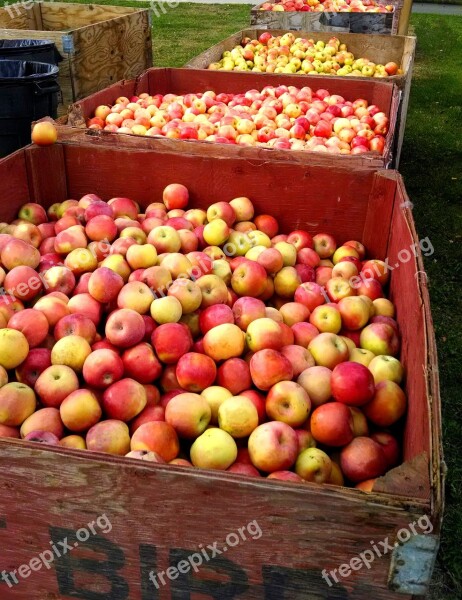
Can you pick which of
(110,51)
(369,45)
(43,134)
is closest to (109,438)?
(43,134)

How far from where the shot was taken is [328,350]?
189 centimetres

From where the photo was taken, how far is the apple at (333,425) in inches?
62.3

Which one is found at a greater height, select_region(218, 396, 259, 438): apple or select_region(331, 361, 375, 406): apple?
select_region(331, 361, 375, 406): apple

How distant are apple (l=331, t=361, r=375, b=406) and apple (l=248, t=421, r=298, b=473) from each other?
19 centimetres

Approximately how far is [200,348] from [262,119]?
224cm

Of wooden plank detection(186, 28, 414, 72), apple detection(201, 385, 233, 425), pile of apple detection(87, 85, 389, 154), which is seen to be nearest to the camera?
apple detection(201, 385, 233, 425)

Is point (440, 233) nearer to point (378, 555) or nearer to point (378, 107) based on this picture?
point (378, 107)

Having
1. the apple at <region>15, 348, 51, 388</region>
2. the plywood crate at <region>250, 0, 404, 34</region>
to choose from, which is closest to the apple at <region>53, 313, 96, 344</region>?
the apple at <region>15, 348, 51, 388</region>

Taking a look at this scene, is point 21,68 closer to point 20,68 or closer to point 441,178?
point 20,68

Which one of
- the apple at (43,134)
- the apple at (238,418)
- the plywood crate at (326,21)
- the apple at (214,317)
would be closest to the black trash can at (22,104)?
the apple at (43,134)

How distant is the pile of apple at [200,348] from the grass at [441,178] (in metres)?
0.88

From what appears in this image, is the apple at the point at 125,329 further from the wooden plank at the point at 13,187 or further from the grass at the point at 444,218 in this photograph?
the grass at the point at 444,218

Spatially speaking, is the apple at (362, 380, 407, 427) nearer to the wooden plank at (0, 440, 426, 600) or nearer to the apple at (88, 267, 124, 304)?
the wooden plank at (0, 440, 426, 600)

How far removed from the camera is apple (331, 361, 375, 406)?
1.64 m
